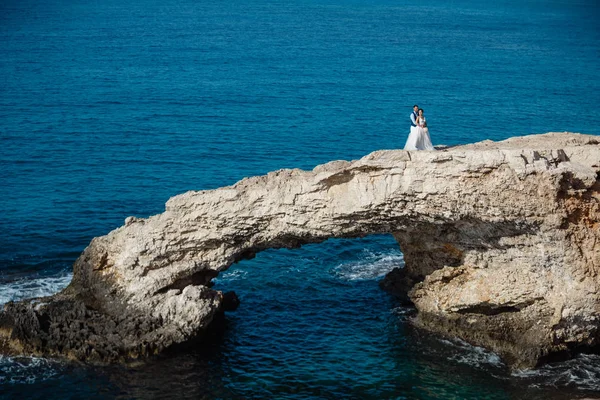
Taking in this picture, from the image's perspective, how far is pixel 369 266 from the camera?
43344 millimetres

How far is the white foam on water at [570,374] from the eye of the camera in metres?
31.0

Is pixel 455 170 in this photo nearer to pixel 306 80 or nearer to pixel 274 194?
pixel 274 194

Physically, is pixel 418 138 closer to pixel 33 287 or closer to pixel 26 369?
pixel 26 369

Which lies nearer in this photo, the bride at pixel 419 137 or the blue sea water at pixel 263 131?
the blue sea water at pixel 263 131

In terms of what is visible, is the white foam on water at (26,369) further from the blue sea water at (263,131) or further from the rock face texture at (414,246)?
the rock face texture at (414,246)

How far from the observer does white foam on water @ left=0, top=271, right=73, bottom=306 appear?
39125 mm

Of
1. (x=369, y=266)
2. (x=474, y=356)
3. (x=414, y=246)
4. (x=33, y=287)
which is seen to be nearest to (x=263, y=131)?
(x=369, y=266)

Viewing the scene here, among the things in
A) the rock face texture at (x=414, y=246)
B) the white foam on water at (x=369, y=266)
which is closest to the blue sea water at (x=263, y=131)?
the white foam on water at (x=369, y=266)

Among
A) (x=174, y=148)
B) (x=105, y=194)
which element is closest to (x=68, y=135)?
(x=174, y=148)

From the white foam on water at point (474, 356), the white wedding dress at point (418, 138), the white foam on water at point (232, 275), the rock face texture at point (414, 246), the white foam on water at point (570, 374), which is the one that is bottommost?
the white foam on water at point (570, 374)

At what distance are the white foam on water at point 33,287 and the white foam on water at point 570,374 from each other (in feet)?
75.9

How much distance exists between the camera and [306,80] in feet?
285

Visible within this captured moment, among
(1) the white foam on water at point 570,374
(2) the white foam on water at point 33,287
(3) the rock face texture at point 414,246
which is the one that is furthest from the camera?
(2) the white foam on water at point 33,287

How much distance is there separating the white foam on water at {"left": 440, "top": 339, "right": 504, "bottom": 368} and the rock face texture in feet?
1.43
